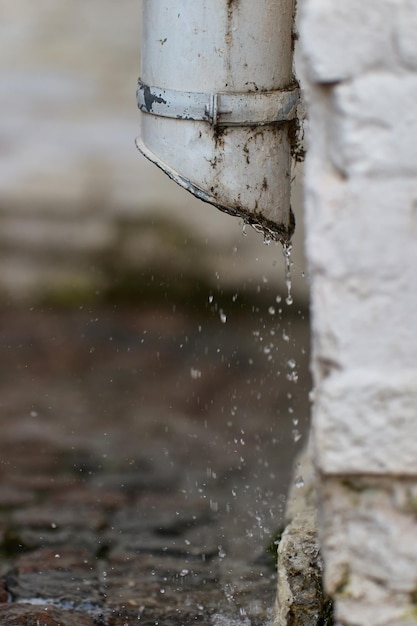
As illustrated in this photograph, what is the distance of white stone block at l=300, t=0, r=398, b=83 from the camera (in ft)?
4.31

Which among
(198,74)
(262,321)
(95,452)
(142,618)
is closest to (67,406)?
(95,452)

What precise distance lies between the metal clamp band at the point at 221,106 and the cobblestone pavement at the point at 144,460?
52.4 inches

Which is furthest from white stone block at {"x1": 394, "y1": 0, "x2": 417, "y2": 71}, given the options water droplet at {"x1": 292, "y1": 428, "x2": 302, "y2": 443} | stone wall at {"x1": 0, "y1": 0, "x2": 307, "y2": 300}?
stone wall at {"x1": 0, "y1": 0, "x2": 307, "y2": 300}

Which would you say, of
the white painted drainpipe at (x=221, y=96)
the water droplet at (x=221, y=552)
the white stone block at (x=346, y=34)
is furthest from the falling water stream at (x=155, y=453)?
the white stone block at (x=346, y=34)

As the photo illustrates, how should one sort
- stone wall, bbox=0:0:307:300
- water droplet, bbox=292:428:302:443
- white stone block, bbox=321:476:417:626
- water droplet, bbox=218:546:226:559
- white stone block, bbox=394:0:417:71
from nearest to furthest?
white stone block, bbox=394:0:417:71 < white stone block, bbox=321:476:417:626 < water droplet, bbox=218:546:226:559 < water droplet, bbox=292:428:302:443 < stone wall, bbox=0:0:307:300

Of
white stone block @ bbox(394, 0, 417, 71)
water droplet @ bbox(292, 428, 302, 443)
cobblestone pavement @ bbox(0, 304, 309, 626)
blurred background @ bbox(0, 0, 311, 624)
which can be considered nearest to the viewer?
white stone block @ bbox(394, 0, 417, 71)

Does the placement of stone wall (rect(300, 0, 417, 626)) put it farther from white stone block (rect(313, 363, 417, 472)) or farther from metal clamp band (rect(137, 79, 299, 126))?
metal clamp band (rect(137, 79, 299, 126))

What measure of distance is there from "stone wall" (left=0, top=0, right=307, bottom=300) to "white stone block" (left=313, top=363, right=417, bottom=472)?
4.70 meters

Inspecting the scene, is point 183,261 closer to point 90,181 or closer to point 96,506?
point 90,181

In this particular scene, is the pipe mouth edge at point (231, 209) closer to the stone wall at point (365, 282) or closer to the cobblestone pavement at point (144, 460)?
the stone wall at point (365, 282)

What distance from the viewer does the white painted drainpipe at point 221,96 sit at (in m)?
1.96

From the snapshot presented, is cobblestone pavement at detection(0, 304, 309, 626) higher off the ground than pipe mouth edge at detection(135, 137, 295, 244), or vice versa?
pipe mouth edge at detection(135, 137, 295, 244)

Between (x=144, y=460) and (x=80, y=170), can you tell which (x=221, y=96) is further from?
(x=80, y=170)

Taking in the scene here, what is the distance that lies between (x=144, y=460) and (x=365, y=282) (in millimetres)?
2716
